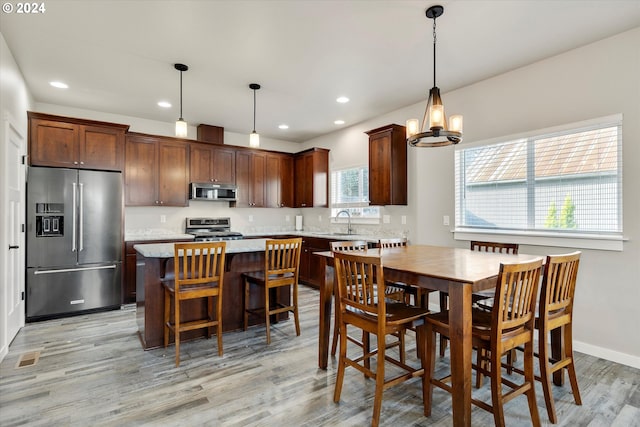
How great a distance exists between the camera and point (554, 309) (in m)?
2.04

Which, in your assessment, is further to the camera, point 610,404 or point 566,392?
point 566,392

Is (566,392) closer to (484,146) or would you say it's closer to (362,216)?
(484,146)

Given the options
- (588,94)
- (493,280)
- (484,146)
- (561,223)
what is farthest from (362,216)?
(493,280)

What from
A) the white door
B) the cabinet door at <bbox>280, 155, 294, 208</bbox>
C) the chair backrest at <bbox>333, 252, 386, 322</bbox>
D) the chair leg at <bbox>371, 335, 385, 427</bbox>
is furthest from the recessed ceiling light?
the chair leg at <bbox>371, 335, 385, 427</bbox>

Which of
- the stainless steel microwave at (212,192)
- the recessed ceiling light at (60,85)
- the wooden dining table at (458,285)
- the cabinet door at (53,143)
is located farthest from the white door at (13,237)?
the wooden dining table at (458,285)

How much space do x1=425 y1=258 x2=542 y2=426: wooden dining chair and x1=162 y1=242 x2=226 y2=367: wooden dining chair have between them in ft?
5.82

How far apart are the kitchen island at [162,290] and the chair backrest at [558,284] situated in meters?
2.42

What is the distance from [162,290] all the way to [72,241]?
1862mm

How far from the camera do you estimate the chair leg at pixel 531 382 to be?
1.86 meters

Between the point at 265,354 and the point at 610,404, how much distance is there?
99.4 inches

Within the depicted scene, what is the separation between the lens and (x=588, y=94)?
9.96 ft

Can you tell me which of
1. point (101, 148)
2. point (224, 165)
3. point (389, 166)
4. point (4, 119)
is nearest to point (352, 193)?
point (389, 166)

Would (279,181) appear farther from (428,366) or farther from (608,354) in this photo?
(608,354)

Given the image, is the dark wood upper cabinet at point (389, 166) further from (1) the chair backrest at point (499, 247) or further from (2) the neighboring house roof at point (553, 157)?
(1) the chair backrest at point (499, 247)
